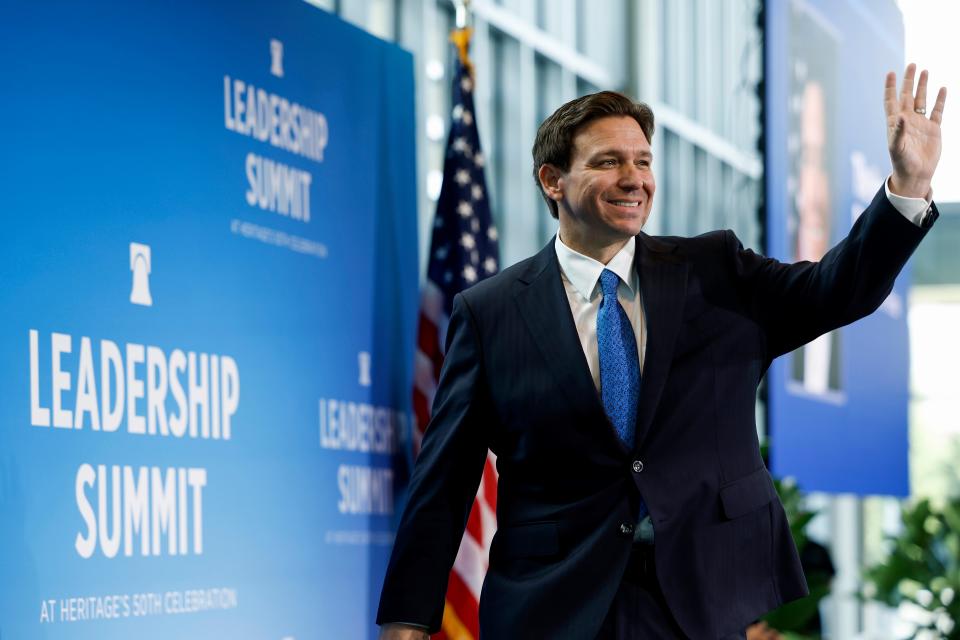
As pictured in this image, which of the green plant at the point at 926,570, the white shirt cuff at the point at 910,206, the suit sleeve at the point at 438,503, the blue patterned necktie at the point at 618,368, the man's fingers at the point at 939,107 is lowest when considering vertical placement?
the green plant at the point at 926,570

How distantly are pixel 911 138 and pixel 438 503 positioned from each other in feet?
3.41

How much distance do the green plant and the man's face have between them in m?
5.68

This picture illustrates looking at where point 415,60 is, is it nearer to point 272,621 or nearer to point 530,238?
point 530,238

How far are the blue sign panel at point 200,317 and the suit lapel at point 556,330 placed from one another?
3.66 ft

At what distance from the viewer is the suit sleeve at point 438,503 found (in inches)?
102

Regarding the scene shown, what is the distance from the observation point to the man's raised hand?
7.76ft

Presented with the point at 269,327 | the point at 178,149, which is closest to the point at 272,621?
the point at 269,327

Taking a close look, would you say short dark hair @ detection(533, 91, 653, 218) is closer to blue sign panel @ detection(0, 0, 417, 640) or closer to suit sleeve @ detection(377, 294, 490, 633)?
suit sleeve @ detection(377, 294, 490, 633)

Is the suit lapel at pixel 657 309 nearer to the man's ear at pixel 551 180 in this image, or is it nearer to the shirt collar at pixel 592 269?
the shirt collar at pixel 592 269

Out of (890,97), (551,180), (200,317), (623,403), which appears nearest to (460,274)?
(200,317)

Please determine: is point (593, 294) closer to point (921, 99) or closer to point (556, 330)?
point (556, 330)

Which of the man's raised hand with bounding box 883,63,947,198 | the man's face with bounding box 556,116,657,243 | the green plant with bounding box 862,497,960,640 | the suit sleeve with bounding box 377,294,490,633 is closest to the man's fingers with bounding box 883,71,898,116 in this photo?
the man's raised hand with bounding box 883,63,947,198

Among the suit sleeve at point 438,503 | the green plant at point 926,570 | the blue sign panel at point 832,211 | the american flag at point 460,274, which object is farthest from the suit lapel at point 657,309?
the green plant at point 926,570

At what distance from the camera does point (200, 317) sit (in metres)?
3.61
